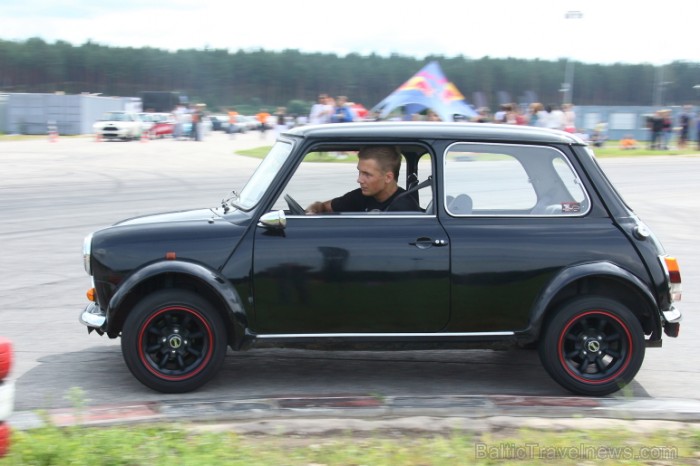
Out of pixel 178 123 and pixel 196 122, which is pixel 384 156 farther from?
pixel 178 123

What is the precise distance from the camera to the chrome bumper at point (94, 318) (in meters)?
5.28

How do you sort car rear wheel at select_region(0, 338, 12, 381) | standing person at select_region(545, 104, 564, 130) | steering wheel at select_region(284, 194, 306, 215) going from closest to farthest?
car rear wheel at select_region(0, 338, 12, 381) → steering wheel at select_region(284, 194, 306, 215) → standing person at select_region(545, 104, 564, 130)

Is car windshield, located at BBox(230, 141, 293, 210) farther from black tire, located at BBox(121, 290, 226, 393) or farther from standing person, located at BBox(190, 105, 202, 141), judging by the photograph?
standing person, located at BBox(190, 105, 202, 141)

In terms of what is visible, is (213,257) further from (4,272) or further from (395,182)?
(4,272)

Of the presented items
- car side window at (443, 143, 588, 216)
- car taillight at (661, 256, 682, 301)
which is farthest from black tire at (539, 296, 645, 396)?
car side window at (443, 143, 588, 216)

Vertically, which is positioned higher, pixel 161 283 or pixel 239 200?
pixel 239 200

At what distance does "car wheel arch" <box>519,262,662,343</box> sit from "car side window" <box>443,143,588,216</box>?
1.42 feet

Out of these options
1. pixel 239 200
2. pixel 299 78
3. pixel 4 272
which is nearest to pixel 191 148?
pixel 4 272

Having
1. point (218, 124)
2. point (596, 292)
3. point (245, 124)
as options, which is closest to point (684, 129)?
point (596, 292)

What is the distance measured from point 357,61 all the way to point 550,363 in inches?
5183

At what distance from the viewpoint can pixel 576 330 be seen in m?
5.42

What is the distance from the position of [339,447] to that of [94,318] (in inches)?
75.1

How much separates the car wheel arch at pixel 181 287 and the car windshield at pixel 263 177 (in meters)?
0.58

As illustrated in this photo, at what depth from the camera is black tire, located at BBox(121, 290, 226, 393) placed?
5.21 m
